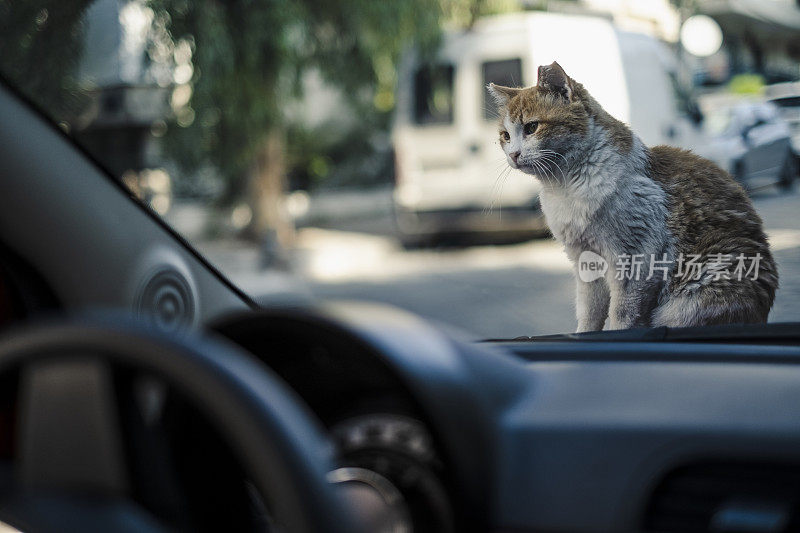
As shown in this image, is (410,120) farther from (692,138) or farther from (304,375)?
(304,375)

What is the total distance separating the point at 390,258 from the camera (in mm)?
5258

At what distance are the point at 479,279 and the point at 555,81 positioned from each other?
128 centimetres

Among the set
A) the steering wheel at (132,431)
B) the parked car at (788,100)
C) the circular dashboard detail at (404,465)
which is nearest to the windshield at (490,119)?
the parked car at (788,100)

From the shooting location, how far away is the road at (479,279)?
248cm

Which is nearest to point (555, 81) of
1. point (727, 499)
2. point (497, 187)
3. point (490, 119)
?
point (490, 119)

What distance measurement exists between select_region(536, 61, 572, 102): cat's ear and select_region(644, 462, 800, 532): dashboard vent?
114cm

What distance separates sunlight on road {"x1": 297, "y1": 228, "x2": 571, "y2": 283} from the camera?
9.79 feet

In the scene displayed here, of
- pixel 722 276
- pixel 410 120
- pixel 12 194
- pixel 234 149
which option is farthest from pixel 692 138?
pixel 234 149

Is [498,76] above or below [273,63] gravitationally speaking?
below

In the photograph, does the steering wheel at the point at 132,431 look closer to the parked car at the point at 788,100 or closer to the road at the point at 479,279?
the road at the point at 479,279

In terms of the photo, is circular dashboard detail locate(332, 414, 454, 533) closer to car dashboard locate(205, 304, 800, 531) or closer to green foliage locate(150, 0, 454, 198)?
car dashboard locate(205, 304, 800, 531)

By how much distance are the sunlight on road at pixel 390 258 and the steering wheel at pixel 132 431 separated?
1.59 m

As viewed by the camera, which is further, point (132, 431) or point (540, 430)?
point (540, 430)

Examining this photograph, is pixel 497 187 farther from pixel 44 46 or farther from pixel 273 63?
pixel 273 63
